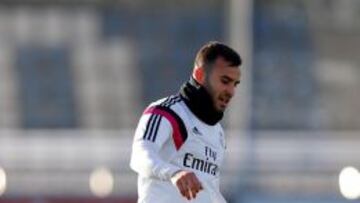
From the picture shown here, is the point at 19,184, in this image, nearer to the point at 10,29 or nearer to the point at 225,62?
the point at 10,29

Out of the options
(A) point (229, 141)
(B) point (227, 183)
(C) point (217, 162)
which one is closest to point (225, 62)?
(C) point (217, 162)

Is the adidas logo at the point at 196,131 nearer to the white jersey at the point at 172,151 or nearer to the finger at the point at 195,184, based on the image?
the white jersey at the point at 172,151

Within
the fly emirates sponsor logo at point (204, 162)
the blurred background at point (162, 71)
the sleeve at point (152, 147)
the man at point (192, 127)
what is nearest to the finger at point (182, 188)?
the sleeve at point (152, 147)

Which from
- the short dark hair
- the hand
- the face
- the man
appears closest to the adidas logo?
the man

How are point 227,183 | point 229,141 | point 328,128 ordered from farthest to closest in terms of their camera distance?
point 328,128 → point 229,141 → point 227,183

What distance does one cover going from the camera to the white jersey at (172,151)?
452cm

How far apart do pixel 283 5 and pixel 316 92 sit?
92 cm

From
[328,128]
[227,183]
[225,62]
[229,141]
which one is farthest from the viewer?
[328,128]

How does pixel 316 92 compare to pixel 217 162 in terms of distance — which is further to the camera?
pixel 316 92

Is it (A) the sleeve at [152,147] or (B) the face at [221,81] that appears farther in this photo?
(B) the face at [221,81]

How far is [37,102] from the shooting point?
46.5ft

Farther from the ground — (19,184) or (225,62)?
(225,62)

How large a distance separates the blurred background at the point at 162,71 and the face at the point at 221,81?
8319 millimetres

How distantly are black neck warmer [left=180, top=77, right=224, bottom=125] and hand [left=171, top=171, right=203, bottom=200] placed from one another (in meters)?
0.42
